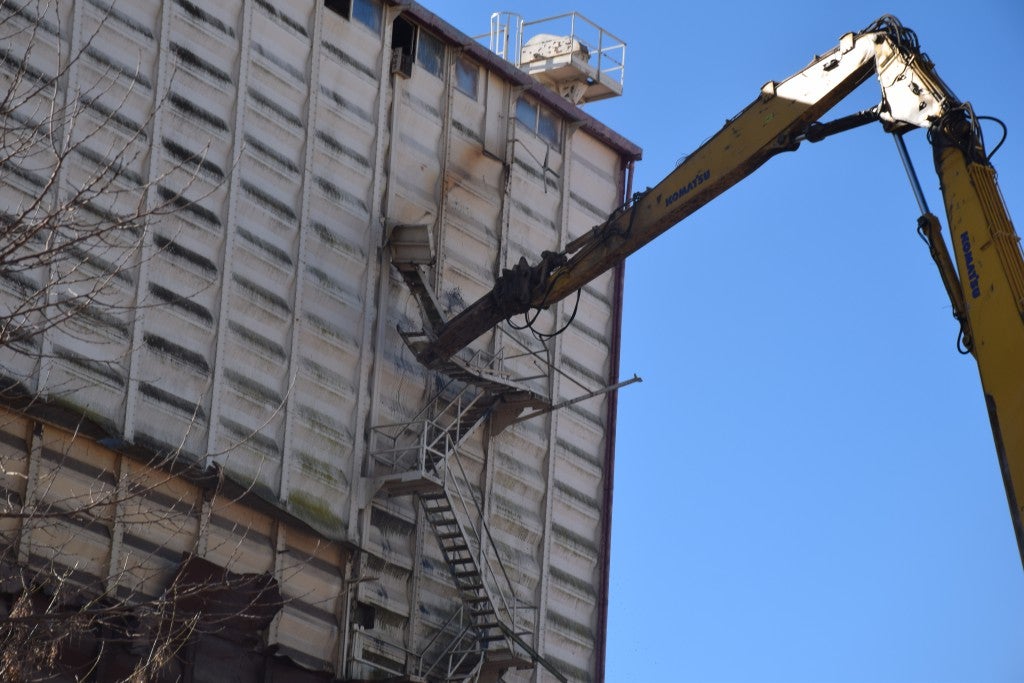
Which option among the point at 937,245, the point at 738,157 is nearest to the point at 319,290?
the point at 738,157

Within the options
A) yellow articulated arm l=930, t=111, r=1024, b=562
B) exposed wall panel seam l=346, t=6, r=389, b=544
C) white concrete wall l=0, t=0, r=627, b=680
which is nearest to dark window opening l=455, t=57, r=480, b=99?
white concrete wall l=0, t=0, r=627, b=680

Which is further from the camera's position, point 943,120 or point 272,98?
point 272,98

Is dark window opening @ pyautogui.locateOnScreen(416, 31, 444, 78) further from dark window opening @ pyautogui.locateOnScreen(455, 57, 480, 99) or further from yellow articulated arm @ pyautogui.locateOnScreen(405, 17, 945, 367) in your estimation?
yellow articulated arm @ pyautogui.locateOnScreen(405, 17, 945, 367)

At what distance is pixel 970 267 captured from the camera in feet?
59.8

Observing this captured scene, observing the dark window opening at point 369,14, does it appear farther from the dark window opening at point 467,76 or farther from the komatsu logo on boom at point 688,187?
the komatsu logo on boom at point 688,187

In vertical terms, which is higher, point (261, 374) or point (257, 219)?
point (257, 219)

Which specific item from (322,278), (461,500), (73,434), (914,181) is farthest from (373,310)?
(914,181)

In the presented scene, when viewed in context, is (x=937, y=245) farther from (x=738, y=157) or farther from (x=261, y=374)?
(x=261, y=374)

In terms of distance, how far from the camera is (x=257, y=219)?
2588cm

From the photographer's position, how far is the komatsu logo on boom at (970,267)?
18.0 meters

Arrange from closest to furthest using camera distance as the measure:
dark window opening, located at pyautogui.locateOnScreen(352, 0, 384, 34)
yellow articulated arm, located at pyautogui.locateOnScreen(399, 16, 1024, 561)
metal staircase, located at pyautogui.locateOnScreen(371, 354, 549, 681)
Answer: yellow articulated arm, located at pyautogui.locateOnScreen(399, 16, 1024, 561) < metal staircase, located at pyautogui.locateOnScreen(371, 354, 549, 681) < dark window opening, located at pyautogui.locateOnScreen(352, 0, 384, 34)

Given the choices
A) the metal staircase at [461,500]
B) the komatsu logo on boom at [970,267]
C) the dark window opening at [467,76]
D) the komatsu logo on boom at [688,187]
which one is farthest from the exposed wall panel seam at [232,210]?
the komatsu logo on boom at [970,267]

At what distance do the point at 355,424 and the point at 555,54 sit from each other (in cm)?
1112

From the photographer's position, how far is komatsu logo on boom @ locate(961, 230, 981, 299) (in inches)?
710
